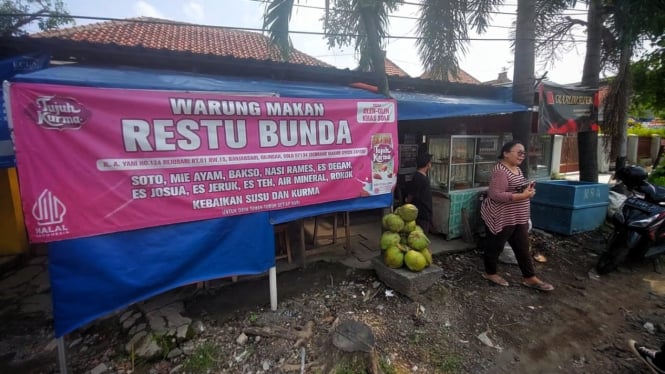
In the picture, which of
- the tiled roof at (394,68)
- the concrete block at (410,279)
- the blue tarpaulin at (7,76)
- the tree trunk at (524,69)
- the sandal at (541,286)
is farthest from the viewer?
the tiled roof at (394,68)

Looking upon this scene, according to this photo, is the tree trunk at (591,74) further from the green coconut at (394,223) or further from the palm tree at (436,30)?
the green coconut at (394,223)

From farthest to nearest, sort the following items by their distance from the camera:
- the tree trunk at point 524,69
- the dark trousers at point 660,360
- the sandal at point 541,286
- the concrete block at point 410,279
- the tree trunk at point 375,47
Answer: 1. the tree trunk at point 524,69
2. the tree trunk at point 375,47
3. the sandal at point 541,286
4. the concrete block at point 410,279
5. the dark trousers at point 660,360

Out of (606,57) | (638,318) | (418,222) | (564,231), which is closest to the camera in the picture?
(638,318)

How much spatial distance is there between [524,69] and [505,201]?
2.76 meters

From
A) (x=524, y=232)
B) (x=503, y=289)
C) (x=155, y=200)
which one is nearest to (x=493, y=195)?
(x=524, y=232)

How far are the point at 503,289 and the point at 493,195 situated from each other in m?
1.19

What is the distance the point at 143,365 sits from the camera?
262cm

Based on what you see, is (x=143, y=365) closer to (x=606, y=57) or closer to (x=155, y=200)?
(x=155, y=200)

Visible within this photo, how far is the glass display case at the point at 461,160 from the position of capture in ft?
17.9

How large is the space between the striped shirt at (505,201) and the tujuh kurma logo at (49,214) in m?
4.09

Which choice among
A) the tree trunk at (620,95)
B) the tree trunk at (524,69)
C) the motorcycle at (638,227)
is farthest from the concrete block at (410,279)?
the tree trunk at (620,95)

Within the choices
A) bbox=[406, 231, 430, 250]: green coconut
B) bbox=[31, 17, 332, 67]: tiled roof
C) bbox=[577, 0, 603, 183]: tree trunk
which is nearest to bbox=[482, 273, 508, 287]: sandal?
bbox=[406, 231, 430, 250]: green coconut

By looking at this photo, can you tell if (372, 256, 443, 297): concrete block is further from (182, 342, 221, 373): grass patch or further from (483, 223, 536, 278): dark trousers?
(182, 342, 221, 373): grass patch

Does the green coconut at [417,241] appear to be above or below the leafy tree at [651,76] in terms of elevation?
below
